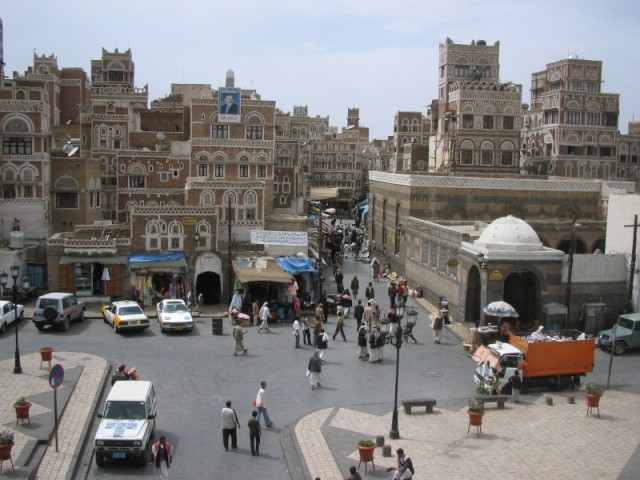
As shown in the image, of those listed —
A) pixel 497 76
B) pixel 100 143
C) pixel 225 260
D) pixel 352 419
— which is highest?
pixel 497 76

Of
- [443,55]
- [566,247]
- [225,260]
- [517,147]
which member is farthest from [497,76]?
[225,260]

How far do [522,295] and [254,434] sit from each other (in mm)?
19366

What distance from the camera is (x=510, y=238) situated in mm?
31516

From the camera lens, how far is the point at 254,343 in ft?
97.3

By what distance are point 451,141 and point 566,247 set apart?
68.7 ft

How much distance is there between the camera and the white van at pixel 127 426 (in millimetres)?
17422

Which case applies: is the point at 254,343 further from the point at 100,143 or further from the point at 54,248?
the point at 100,143

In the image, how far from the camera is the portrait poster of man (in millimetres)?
46594

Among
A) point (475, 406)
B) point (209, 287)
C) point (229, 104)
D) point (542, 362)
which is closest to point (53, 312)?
point (209, 287)

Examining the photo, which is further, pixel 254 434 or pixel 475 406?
pixel 475 406

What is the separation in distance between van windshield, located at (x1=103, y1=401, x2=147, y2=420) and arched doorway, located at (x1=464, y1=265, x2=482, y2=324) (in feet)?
60.8

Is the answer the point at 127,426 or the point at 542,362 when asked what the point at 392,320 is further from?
the point at 127,426

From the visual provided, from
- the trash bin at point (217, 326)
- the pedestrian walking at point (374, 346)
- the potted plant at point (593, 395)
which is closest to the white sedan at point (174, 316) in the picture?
the trash bin at point (217, 326)

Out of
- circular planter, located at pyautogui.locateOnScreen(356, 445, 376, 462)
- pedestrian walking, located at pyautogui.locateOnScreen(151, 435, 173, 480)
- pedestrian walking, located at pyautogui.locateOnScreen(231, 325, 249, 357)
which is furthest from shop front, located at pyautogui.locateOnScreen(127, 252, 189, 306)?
circular planter, located at pyautogui.locateOnScreen(356, 445, 376, 462)
